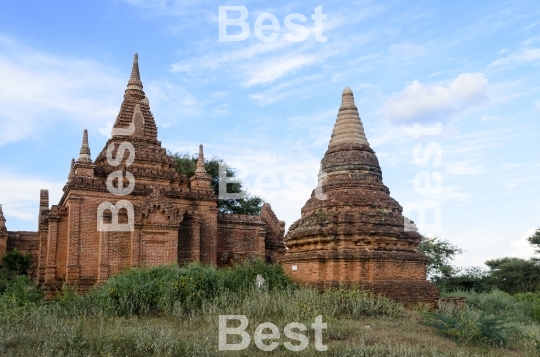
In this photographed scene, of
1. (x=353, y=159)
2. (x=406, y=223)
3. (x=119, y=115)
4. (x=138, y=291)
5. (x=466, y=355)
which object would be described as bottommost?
(x=466, y=355)

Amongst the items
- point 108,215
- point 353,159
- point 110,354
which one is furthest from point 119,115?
point 110,354

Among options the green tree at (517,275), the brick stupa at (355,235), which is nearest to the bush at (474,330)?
the brick stupa at (355,235)

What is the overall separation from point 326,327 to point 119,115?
52.8 feet

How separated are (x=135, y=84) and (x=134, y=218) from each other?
717 cm

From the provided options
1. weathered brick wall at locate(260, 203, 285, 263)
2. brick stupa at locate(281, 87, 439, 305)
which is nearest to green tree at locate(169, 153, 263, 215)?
weathered brick wall at locate(260, 203, 285, 263)

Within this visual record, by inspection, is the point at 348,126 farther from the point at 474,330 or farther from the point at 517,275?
the point at 517,275

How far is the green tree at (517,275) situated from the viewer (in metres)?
37.0

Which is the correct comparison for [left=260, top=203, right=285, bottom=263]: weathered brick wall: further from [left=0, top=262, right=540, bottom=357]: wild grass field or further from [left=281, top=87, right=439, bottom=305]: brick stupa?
[left=0, top=262, right=540, bottom=357]: wild grass field

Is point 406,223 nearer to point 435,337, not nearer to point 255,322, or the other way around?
point 435,337

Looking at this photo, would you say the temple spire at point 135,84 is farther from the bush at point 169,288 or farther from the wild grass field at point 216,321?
the wild grass field at point 216,321

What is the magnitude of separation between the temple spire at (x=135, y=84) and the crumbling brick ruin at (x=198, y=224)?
48 mm

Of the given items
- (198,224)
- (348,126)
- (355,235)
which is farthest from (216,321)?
(198,224)

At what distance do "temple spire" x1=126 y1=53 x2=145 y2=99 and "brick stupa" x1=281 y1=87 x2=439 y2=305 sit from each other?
11.1 meters

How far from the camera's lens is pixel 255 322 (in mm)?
10766
